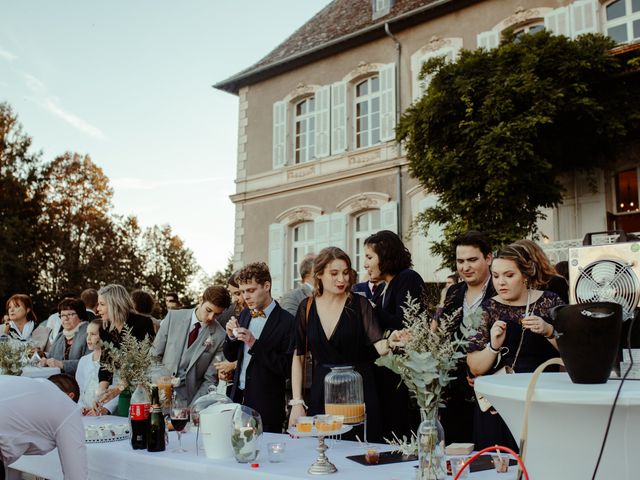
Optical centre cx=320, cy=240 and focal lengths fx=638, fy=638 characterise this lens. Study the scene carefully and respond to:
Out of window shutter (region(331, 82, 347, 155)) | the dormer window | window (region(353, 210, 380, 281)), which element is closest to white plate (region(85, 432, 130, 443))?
window (region(353, 210, 380, 281))

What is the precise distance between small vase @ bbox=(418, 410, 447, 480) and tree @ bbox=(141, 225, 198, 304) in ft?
94.5

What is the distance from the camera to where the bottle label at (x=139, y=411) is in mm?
3057

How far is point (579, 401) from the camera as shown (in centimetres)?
169

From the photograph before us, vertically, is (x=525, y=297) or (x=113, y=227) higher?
(x=113, y=227)

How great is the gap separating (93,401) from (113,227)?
2164cm

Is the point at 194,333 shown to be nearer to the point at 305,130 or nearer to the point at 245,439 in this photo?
the point at 245,439

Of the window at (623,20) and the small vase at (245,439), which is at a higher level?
the window at (623,20)

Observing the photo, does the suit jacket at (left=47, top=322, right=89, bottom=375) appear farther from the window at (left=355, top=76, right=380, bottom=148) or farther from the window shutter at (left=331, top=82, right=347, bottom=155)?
the window shutter at (left=331, top=82, right=347, bottom=155)

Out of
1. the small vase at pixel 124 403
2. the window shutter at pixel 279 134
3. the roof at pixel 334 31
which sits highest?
the roof at pixel 334 31

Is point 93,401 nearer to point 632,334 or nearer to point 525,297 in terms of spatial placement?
point 525,297

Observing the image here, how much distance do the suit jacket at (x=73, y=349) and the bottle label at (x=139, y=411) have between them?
286 centimetres

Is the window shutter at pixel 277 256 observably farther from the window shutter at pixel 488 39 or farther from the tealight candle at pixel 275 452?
the tealight candle at pixel 275 452

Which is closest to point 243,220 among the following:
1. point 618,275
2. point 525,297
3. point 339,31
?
point 339,31

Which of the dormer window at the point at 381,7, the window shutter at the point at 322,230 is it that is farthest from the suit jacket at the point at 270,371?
the dormer window at the point at 381,7
